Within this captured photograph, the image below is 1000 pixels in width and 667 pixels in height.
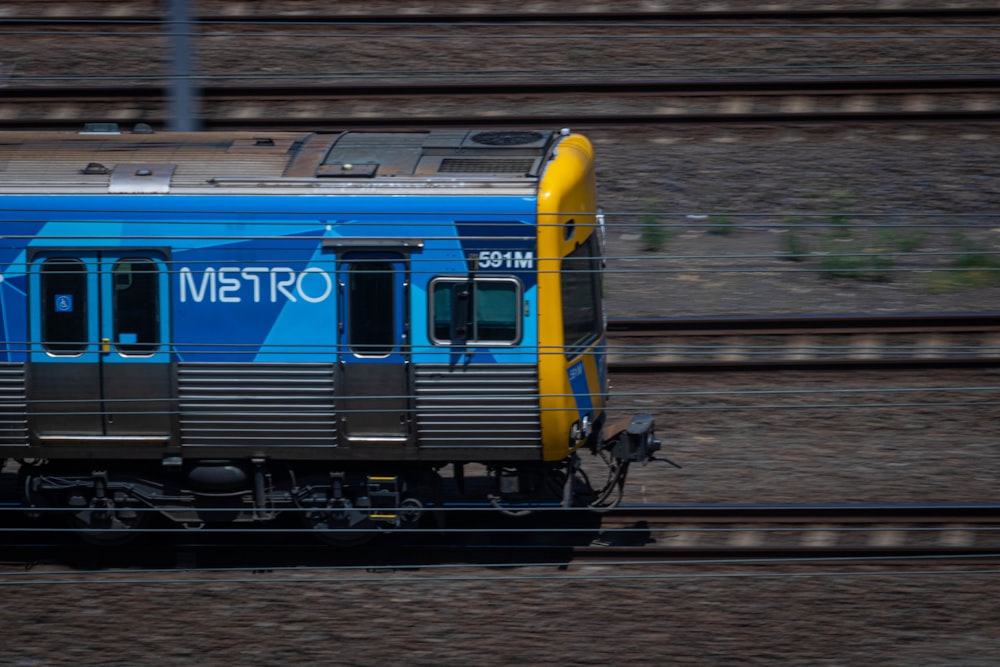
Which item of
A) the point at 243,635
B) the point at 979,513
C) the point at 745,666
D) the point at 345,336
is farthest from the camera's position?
the point at 979,513

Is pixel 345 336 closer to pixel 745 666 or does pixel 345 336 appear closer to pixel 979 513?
pixel 745 666

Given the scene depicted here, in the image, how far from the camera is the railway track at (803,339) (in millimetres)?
12219

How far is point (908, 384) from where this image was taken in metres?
12.0

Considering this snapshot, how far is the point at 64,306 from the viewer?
902 centimetres

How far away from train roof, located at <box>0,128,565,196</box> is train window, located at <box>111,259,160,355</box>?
58 cm

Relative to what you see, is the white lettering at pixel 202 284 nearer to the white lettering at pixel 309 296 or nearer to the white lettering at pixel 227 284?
the white lettering at pixel 227 284

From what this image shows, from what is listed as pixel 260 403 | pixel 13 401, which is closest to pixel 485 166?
pixel 260 403

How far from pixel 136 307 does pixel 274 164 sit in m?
1.49

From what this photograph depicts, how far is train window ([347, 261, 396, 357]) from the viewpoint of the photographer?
8898mm

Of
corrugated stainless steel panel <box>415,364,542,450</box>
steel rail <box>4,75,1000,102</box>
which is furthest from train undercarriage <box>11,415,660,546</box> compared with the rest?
steel rail <box>4,75,1000,102</box>

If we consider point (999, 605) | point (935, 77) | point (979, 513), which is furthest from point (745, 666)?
point (935, 77)

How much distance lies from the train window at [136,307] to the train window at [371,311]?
1460 mm

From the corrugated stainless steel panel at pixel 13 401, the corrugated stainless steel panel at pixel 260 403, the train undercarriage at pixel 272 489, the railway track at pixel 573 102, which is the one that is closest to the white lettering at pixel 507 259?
the corrugated stainless steel panel at pixel 260 403

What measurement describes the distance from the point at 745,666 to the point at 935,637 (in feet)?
4.62
